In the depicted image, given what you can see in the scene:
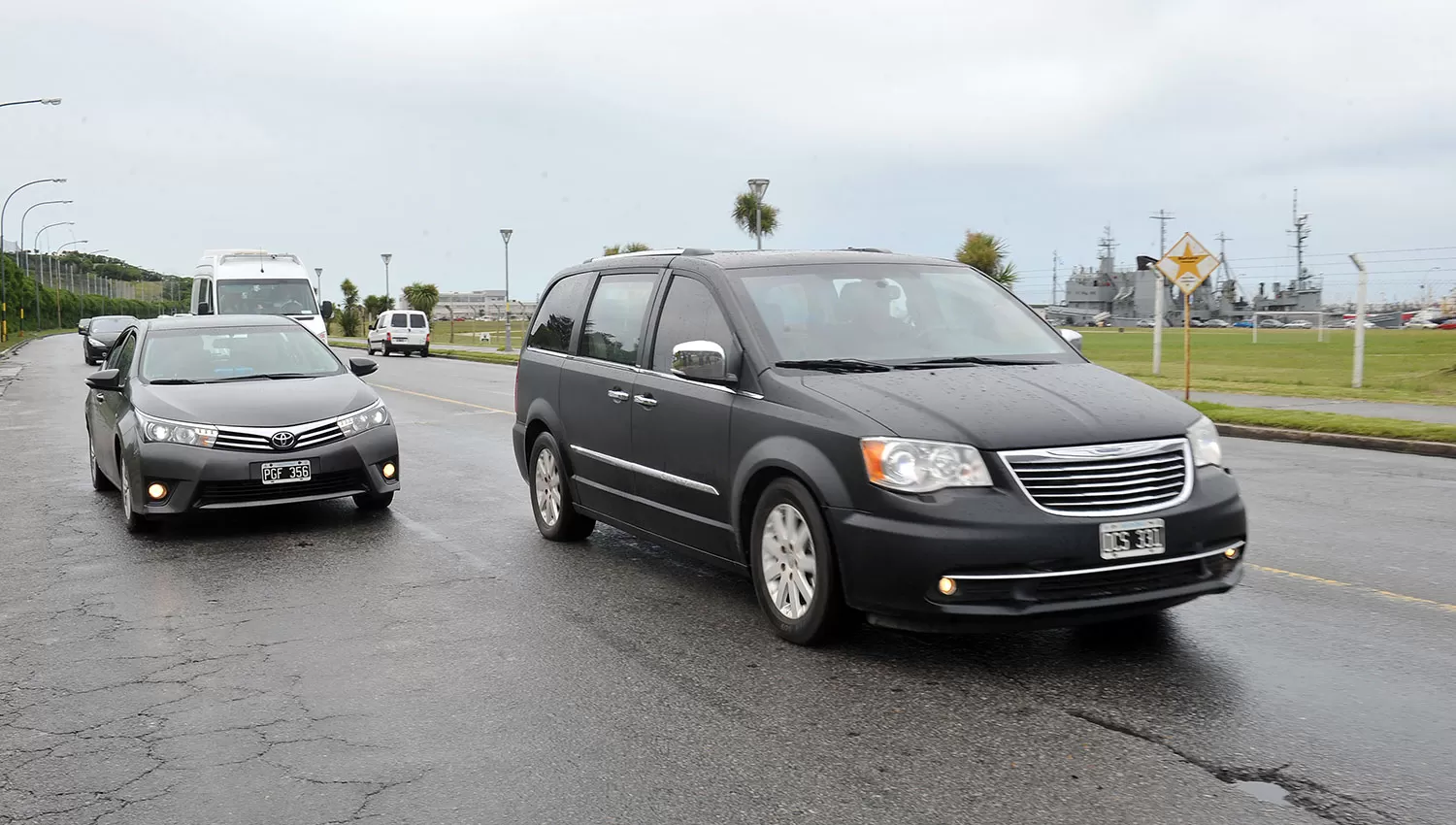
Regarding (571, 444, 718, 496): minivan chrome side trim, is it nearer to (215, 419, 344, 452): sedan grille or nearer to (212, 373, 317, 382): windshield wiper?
(215, 419, 344, 452): sedan grille

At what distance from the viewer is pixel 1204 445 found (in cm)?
552

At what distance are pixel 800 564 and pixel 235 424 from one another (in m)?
4.79

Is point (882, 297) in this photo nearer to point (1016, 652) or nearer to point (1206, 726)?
point (1016, 652)

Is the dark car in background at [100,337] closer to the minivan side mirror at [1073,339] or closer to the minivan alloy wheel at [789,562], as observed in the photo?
the minivan side mirror at [1073,339]

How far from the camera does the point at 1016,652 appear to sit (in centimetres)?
558

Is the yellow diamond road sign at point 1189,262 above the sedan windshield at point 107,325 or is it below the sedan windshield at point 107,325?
above

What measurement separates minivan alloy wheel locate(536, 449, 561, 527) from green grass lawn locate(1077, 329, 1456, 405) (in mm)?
15390

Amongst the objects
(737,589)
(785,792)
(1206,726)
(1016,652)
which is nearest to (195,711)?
(785,792)

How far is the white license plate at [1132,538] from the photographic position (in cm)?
500

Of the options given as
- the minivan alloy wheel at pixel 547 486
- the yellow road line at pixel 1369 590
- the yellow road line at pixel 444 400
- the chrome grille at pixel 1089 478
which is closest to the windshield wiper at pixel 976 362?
the chrome grille at pixel 1089 478

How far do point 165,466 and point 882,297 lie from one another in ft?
16.3

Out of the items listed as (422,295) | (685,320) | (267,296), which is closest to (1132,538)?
(685,320)

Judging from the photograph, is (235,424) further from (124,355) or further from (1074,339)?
(1074,339)

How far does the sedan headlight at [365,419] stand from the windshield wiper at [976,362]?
461 centimetres
